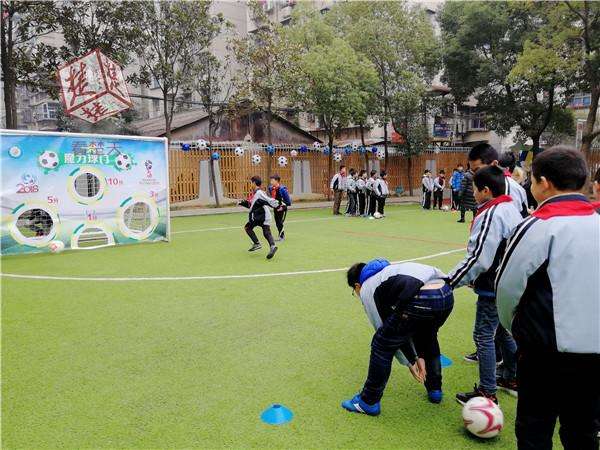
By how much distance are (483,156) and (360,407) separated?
2.16 meters

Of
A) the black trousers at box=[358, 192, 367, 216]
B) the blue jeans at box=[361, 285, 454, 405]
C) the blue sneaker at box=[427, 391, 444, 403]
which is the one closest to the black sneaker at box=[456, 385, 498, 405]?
the blue sneaker at box=[427, 391, 444, 403]

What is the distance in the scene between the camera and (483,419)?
121 inches

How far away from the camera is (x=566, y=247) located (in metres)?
2.04

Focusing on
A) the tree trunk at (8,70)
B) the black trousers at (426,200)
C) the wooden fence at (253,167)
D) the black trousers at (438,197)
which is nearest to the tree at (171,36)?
the wooden fence at (253,167)

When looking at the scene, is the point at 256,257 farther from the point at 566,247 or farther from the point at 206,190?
the point at 206,190

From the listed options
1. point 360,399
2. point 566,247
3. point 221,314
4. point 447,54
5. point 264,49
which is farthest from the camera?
point 447,54

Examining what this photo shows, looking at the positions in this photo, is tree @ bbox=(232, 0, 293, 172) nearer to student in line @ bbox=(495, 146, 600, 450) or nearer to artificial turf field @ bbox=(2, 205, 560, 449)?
artificial turf field @ bbox=(2, 205, 560, 449)

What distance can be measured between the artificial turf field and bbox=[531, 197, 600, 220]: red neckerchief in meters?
1.70

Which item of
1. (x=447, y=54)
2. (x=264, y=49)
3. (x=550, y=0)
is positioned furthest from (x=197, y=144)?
(x=550, y=0)

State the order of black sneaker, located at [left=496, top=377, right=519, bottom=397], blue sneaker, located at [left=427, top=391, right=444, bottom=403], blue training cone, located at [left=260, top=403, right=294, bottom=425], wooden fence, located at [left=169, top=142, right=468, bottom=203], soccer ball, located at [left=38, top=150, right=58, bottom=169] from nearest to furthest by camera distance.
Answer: blue training cone, located at [left=260, top=403, right=294, bottom=425] < blue sneaker, located at [left=427, top=391, right=444, bottom=403] < black sneaker, located at [left=496, top=377, right=519, bottom=397] < soccer ball, located at [left=38, top=150, right=58, bottom=169] < wooden fence, located at [left=169, top=142, right=468, bottom=203]

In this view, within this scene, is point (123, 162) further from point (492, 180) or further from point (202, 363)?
point (492, 180)

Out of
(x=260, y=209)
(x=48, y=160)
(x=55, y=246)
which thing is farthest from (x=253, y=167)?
(x=260, y=209)

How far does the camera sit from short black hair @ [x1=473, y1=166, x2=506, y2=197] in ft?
11.1

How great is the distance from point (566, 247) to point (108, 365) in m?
3.81
